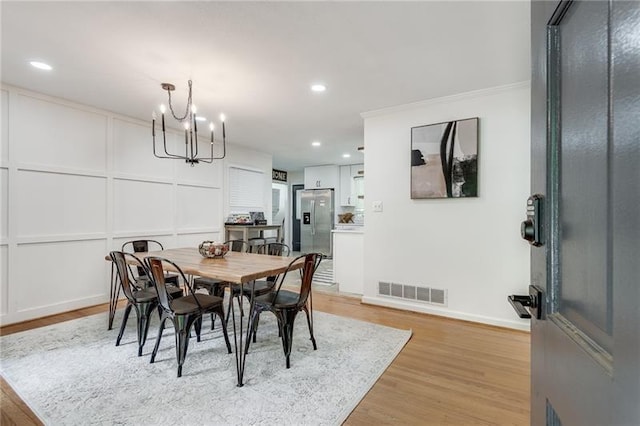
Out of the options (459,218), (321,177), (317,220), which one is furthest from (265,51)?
(317,220)

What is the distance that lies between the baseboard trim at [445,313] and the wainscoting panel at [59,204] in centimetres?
354

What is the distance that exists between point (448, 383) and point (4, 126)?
4.65 m

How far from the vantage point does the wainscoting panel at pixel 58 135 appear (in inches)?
125

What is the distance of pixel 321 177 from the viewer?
7648 millimetres

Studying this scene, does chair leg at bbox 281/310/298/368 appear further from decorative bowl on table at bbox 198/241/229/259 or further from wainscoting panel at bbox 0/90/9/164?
wainscoting panel at bbox 0/90/9/164

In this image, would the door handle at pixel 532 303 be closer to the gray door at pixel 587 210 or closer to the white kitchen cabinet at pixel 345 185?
the gray door at pixel 587 210

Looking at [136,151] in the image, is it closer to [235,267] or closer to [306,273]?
[235,267]

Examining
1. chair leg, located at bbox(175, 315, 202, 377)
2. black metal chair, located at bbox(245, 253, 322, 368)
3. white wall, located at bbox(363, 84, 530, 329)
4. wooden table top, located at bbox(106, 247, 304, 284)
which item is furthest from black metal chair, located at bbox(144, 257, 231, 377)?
white wall, located at bbox(363, 84, 530, 329)

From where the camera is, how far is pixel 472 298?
10.6 ft

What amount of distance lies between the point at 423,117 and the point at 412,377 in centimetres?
270

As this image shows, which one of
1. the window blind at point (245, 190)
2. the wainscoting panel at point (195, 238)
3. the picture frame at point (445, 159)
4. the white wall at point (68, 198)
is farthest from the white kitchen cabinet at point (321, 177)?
the picture frame at point (445, 159)

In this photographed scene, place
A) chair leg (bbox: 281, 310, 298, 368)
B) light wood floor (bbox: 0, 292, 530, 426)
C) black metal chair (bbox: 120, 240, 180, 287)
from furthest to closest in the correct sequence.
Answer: black metal chair (bbox: 120, 240, 180, 287), chair leg (bbox: 281, 310, 298, 368), light wood floor (bbox: 0, 292, 530, 426)

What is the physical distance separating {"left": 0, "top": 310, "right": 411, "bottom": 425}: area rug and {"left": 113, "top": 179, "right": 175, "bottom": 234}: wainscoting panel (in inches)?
58.9

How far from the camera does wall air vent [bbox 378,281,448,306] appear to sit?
3385mm
